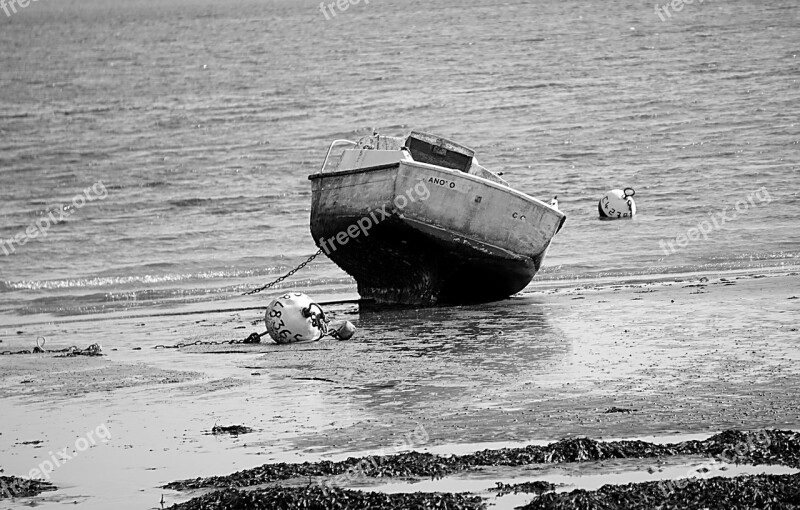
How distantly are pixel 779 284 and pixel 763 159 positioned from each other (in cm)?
1609

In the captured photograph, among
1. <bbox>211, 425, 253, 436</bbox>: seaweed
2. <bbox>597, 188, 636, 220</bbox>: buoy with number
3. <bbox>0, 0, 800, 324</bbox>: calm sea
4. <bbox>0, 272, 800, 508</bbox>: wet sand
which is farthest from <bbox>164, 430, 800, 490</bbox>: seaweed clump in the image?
<bbox>597, 188, 636, 220</bbox>: buoy with number

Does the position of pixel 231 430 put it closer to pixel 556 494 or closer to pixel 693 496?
pixel 556 494

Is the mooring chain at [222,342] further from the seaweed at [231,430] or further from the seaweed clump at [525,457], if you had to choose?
the seaweed clump at [525,457]

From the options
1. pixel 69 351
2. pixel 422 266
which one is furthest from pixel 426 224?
pixel 69 351

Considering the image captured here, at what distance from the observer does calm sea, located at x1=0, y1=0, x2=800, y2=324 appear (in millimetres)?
21375

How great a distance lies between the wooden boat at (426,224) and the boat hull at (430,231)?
0.04 feet

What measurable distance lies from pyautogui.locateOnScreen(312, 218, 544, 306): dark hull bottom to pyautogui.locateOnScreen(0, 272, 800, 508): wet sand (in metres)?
0.52

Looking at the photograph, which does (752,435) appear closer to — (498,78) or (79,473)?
(79,473)

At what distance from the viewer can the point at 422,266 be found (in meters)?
15.8

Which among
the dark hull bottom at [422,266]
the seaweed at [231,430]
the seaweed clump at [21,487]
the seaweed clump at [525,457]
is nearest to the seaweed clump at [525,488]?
the seaweed clump at [525,457]

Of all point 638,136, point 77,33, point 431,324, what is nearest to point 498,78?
point 638,136

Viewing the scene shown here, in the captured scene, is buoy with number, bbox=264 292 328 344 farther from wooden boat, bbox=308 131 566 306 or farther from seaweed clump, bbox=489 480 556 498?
seaweed clump, bbox=489 480 556 498

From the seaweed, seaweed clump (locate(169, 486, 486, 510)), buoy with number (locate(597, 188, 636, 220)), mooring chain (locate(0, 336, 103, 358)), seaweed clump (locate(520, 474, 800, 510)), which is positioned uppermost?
seaweed clump (locate(169, 486, 486, 510))

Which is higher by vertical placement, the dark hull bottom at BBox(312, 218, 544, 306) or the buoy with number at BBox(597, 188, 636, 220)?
→ the dark hull bottom at BBox(312, 218, 544, 306)
